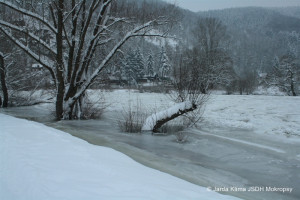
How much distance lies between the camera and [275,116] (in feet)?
36.0

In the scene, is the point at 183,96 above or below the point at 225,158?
above

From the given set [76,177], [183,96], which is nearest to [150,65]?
[183,96]

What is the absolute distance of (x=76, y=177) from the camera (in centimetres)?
377

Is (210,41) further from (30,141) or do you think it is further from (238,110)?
(30,141)

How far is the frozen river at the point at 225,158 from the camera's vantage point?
4.92 metres

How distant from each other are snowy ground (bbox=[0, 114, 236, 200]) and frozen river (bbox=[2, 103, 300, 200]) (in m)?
1.09

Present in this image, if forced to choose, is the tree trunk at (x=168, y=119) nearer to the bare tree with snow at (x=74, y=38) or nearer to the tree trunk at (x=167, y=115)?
the tree trunk at (x=167, y=115)

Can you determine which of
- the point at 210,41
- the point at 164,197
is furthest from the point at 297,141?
the point at 210,41

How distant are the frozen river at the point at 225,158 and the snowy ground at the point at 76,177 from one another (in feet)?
3.56

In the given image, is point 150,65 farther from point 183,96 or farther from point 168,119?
point 168,119

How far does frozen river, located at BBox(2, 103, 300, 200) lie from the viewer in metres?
4.92

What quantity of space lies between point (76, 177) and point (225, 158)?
4.22 m

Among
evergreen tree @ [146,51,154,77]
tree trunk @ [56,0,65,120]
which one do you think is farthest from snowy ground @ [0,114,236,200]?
evergreen tree @ [146,51,154,77]

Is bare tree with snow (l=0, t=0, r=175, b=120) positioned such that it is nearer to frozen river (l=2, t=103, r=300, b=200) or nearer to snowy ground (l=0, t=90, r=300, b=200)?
snowy ground (l=0, t=90, r=300, b=200)
